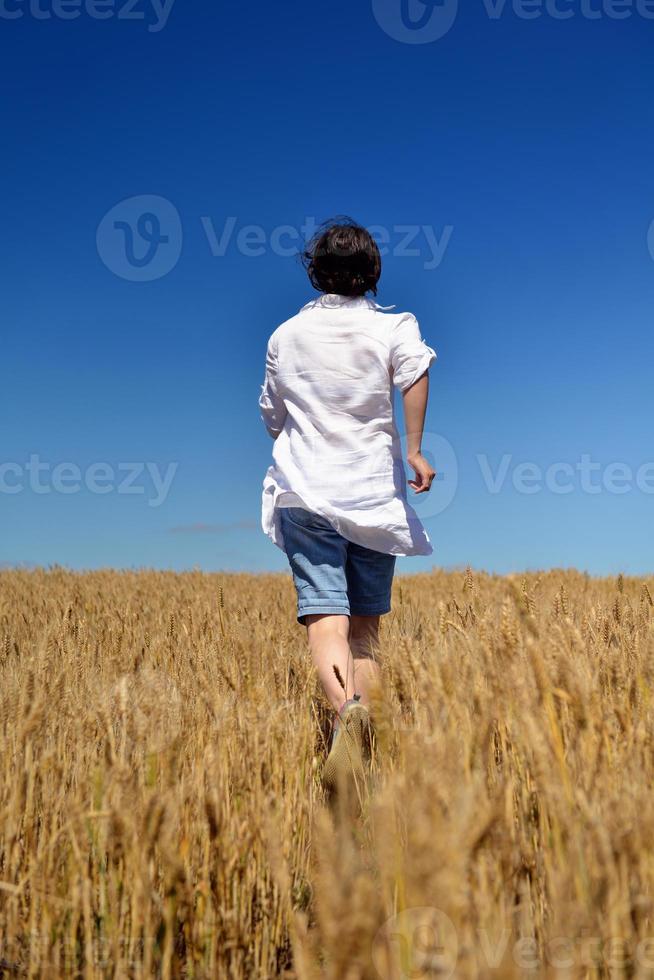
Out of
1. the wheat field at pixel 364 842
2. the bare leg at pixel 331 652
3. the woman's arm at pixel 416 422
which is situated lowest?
the wheat field at pixel 364 842

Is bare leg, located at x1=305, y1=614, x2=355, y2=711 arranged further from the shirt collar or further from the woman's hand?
the shirt collar

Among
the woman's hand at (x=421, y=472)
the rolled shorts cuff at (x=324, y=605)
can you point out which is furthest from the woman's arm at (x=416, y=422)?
the rolled shorts cuff at (x=324, y=605)

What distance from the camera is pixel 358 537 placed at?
2855 millimetres

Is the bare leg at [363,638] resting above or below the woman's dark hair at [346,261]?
below

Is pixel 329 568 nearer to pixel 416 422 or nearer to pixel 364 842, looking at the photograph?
pixel 416 422

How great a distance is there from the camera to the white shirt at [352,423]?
2.85 m

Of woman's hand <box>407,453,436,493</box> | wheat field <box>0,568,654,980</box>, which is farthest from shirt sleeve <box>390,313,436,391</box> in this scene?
wheat field <box>0,568,654,980</box>

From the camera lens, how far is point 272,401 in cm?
315

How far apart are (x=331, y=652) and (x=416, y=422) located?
87cm

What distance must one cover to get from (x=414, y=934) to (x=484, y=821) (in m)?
0.14

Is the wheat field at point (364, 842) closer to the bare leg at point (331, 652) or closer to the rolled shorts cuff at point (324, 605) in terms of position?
the bare leg at point (331, 652)

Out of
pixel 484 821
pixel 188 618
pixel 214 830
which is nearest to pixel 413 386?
pixel 214 830

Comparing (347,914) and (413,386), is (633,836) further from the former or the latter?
(413,386)

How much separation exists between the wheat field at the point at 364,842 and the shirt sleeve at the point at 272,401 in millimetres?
1175
